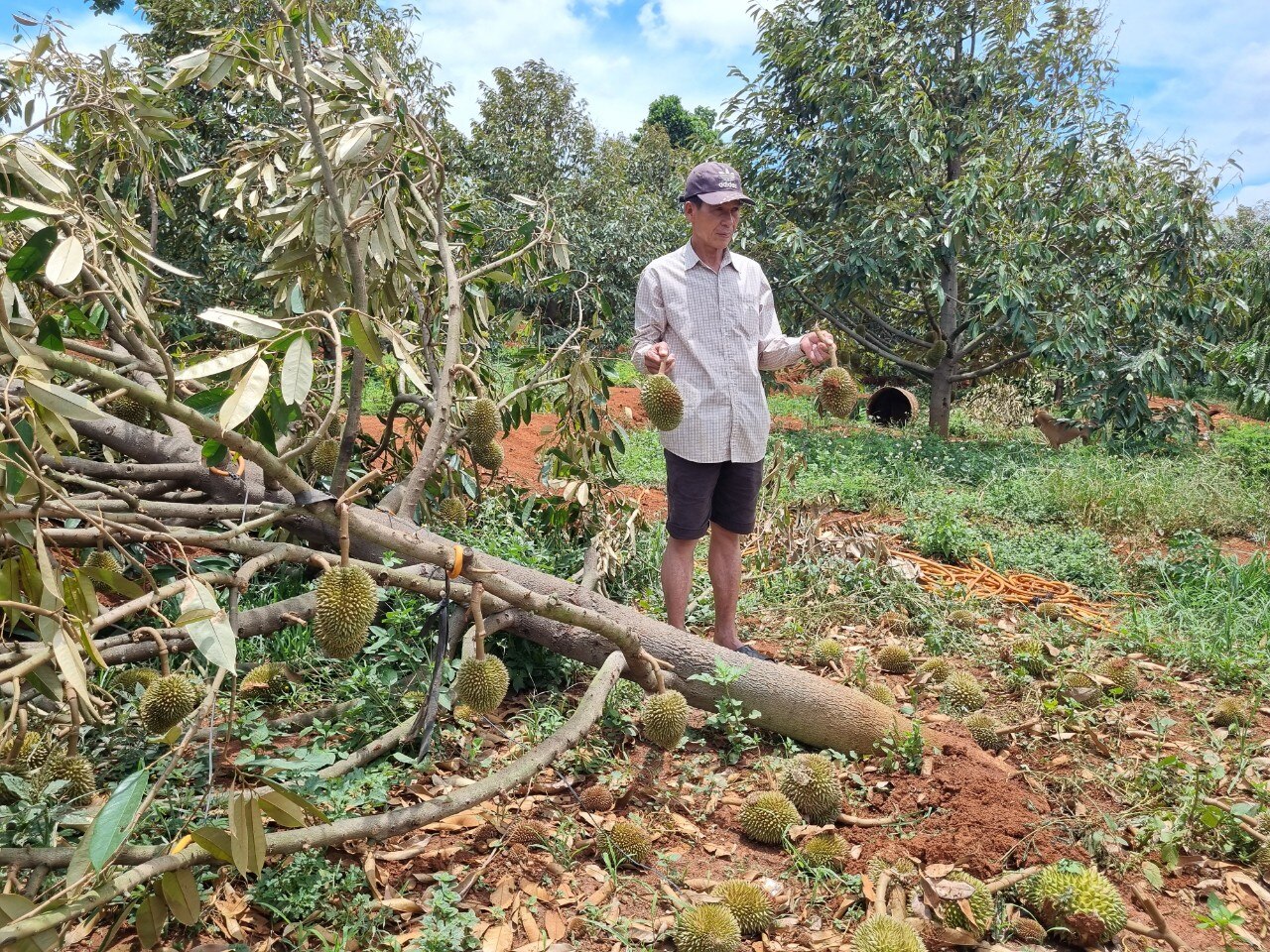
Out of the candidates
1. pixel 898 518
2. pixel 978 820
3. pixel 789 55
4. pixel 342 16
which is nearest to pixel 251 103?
pixel 342 16

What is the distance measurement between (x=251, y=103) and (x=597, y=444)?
6301mm

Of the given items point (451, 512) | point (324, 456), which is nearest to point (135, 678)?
point (324, 456)

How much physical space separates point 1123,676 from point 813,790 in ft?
5.09

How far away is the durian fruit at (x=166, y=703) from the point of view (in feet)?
6.27

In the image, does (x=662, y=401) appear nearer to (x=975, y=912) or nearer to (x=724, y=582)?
(x=724, y=582)

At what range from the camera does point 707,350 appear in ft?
10.2

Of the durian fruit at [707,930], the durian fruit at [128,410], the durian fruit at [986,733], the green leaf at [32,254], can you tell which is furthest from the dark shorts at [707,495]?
the green leaf at [32,254]

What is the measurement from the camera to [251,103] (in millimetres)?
7918

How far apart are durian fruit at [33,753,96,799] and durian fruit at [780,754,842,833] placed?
185cm

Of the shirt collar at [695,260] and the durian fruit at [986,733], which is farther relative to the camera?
the shirt collar at [695,260]

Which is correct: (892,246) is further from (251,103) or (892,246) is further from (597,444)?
(251,103)

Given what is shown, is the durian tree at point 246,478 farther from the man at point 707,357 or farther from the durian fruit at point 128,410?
the man at point 707,357

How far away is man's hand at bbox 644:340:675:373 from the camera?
9.67 feet

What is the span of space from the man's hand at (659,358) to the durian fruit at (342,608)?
147 cm
